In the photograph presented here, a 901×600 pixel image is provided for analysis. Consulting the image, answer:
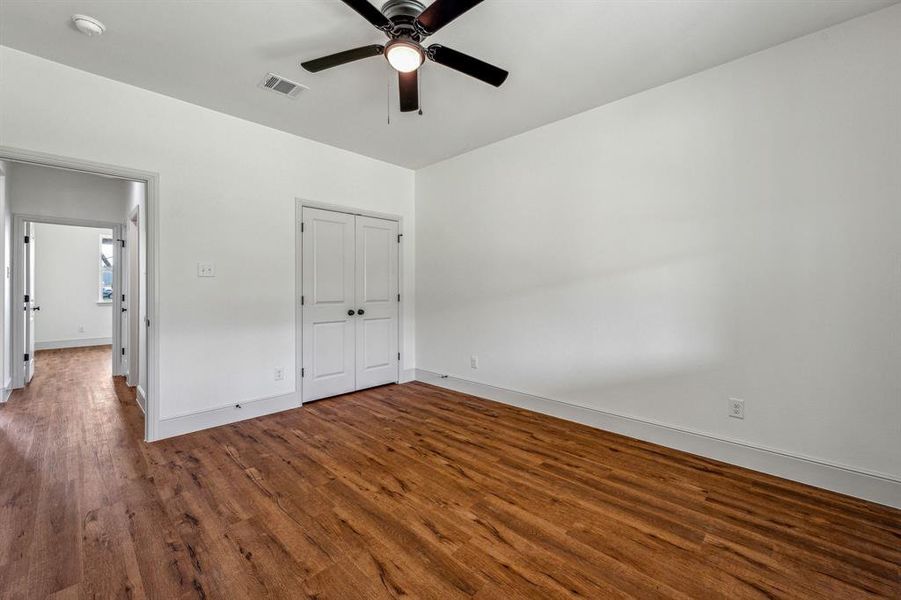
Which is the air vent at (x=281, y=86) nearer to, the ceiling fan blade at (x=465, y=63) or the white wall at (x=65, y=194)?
the ceiling fan blade at (x=465, y=63)

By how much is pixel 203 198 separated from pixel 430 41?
236cm

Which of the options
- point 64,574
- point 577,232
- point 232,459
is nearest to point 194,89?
point 232,459

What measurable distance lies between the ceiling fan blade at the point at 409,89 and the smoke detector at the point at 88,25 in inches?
71.2

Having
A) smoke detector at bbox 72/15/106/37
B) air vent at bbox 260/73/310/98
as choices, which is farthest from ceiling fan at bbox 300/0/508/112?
smoke detector at bbox 72/15/106/37

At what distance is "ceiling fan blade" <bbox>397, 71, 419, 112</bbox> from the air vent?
3.34 ft

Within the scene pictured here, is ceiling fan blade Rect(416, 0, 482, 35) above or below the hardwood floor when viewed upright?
above

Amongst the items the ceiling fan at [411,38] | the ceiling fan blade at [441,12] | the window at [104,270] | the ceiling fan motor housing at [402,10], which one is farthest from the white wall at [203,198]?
the window at [104,270]

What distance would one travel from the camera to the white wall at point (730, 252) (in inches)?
88.3

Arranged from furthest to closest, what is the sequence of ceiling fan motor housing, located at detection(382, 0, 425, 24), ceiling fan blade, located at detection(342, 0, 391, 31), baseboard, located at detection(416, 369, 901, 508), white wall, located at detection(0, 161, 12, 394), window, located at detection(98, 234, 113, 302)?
window, located at detection(98, 234, 113, 302), white wall, located at detection(0, 161, 12, 394), baseboard, located at detection(416, 369, 901, 508), ceiling fan motor housing, located at detection(382, 0, 425, 24), ceiling fan blade, located at detection(342, 0, 391, 31)

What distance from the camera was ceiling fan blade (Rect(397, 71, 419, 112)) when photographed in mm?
2306

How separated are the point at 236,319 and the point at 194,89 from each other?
6.32ft

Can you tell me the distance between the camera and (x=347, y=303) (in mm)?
4473

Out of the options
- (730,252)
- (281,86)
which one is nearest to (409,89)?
(281,86)

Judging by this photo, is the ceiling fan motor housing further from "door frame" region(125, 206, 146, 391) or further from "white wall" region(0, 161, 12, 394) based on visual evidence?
"white wall" region(0, 161, 12, 394)
